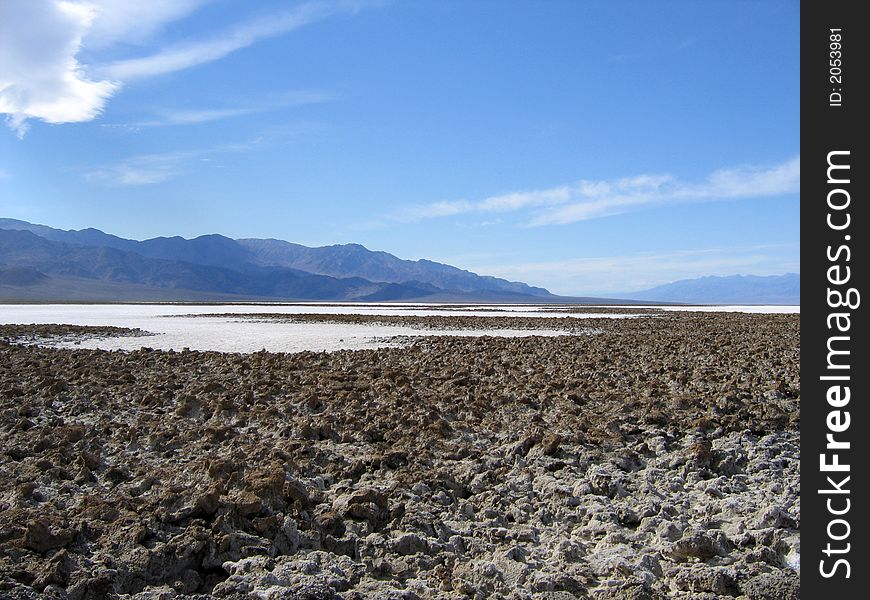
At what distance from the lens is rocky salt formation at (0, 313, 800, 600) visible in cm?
409

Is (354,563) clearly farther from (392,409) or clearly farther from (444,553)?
(392,409)

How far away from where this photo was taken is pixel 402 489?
17.7 feet

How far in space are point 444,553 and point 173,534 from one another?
1.82 meters

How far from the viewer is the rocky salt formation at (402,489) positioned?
13.4 feet

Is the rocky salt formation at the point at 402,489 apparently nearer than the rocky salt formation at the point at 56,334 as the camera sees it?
Yes

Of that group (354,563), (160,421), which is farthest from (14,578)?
(160,421)

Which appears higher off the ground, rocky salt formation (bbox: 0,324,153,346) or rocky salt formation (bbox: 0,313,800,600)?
rocky salt formation (bbox: 0,324,153,346)

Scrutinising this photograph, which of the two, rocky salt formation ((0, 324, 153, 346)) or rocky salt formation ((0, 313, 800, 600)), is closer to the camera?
rocky salt formation ((0, 313, 800, 600))

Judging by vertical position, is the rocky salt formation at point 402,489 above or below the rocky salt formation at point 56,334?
below

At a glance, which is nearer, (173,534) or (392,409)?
(173,534)

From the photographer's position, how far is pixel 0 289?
166750 millimetres

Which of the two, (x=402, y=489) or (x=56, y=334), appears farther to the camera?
(x=56, y=334)

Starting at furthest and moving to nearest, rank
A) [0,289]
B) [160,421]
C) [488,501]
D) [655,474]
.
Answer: [0,289] → [160,421] → [655,474] → [488,501]

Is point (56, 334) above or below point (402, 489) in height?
above
